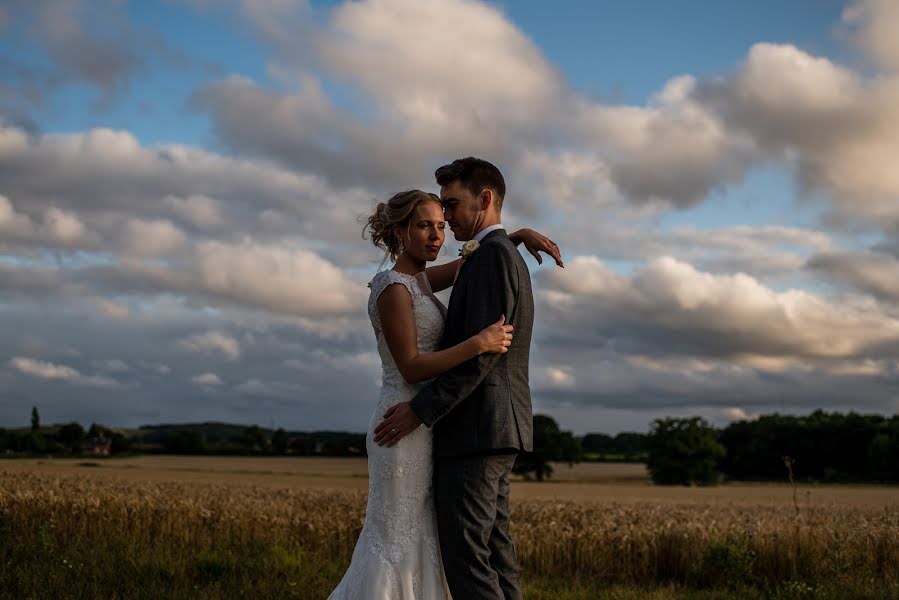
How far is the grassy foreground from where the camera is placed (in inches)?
362

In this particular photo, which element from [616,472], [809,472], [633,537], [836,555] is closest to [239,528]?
[633,537]

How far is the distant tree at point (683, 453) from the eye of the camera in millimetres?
64625

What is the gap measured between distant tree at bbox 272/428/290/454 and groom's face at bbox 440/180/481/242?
225 feet

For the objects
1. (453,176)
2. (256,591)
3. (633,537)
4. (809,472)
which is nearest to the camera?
(453,176)

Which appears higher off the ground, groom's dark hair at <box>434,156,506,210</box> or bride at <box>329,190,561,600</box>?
groom's dark hair at <box>434,156,506,210</box>

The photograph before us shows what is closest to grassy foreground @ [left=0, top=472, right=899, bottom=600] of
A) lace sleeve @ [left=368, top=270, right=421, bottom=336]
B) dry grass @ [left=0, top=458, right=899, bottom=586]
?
dry grass @ [left=0, top=458, right=899, bottom=586]

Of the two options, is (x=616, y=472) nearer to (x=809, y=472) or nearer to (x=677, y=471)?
(x=677, y=471)

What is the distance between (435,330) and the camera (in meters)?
4.77

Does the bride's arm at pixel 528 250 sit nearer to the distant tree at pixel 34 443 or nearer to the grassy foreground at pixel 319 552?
the grassy foreground at pixel 319 552

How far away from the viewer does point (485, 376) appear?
14.6 ft

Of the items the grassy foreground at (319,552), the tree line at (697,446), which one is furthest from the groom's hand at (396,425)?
the tree line at (697,446)

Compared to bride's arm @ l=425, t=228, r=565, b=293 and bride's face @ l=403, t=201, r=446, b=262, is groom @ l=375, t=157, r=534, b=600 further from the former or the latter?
bride's arm @ l=425, t=228, r=565, b=293

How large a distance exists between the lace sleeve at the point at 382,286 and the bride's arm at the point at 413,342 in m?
0.04

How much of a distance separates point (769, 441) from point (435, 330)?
7201cm
